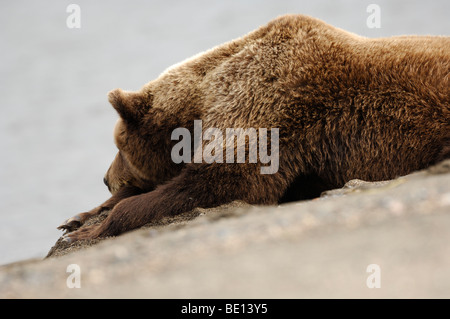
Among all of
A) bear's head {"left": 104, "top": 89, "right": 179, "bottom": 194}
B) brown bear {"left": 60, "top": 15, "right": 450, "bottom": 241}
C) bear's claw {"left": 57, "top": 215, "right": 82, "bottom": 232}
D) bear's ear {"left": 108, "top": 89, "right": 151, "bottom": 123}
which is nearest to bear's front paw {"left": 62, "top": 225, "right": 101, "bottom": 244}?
brown bear {"left": 60, "top": 15, "right": 450, "bottom": 241}

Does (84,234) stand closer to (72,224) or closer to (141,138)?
(72,224)

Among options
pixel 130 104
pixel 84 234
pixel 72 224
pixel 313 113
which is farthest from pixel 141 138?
pixel 313 113

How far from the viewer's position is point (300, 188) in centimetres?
423

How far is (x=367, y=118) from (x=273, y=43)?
0.93 metres

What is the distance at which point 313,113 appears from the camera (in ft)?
13.1

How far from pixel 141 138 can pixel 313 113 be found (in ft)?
4.74

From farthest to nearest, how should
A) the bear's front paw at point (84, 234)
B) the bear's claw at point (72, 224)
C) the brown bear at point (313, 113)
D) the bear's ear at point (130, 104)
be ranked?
the bear's claw at point (72, 224)
the bear's ear at point (130, 104)
the bear's front paw at point (84, 234)
the brown bear at point (313, 113)

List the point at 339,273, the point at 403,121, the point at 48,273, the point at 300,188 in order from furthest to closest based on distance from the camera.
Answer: the point at 300,188
the point at 403,121
the point at 48,273
the point at 339,273

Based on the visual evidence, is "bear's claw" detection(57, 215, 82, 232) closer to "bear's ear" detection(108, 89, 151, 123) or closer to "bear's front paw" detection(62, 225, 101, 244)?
"bear's front paw" detection(62, 225, 101, 244)

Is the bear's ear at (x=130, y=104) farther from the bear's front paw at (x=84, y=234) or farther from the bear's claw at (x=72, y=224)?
the bear's claw at (x=72, y=224)

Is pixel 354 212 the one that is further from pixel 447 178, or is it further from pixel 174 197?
pixel 174 197

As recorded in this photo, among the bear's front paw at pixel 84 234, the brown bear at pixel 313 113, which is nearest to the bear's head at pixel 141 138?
the brown bear at pixel 313 113

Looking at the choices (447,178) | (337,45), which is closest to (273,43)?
(337,45)

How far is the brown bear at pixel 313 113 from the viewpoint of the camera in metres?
3.92
